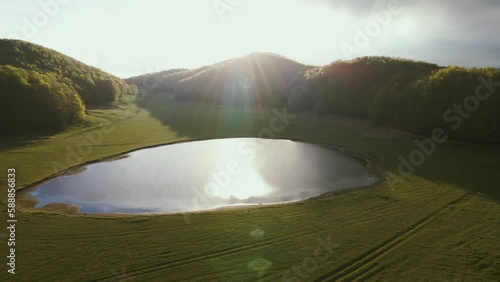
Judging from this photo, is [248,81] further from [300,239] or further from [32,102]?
[300,239]

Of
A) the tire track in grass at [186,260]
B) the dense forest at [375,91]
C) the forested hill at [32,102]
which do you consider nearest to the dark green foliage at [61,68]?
the forested hill at [32,102]

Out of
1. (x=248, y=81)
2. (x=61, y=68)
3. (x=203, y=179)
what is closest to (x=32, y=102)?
(x=61, y=68)

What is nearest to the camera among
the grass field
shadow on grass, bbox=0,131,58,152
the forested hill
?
the grass field

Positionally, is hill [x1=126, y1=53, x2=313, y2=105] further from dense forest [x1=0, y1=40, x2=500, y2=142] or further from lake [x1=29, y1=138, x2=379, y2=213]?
lake [x1=29, y1=138, x2=379, y2=213]

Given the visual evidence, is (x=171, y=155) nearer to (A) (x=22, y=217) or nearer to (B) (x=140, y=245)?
(A) (x=22, y=217)

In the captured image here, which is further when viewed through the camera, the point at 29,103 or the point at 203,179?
the point at 29,103

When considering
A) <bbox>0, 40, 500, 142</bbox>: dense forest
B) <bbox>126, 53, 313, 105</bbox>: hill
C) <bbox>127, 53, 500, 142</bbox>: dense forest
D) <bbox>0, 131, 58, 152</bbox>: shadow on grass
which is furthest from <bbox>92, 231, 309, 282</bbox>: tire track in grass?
<bbox>126, 53, 313, 105</bbox>: hill
